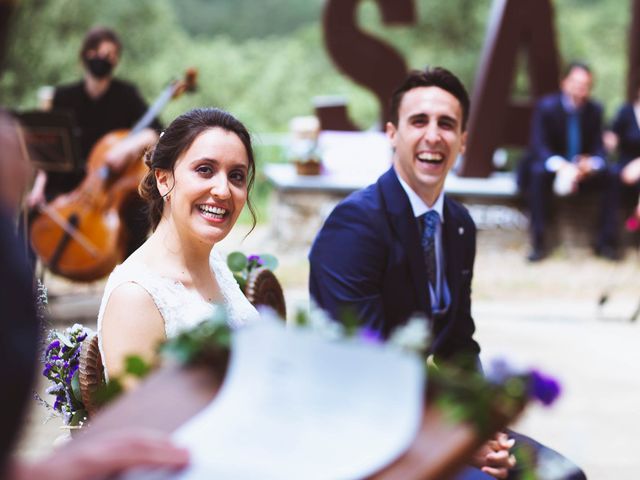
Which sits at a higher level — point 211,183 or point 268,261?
point 211,183

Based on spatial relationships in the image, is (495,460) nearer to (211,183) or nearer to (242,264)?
(211,183)

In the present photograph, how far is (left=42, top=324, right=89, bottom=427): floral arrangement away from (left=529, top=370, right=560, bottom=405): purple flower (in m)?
Answer: 1.31

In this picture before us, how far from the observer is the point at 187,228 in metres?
2.27

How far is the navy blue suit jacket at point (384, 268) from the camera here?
254 cm

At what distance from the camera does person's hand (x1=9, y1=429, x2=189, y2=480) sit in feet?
3.03

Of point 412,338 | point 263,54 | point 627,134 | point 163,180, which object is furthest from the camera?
point 263,54

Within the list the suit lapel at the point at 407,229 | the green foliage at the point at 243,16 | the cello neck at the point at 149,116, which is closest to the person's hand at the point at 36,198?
the cello neck at the point at 149,116

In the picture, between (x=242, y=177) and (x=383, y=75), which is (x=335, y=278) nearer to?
(x=242, y=177)

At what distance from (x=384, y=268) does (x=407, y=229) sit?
13 centimetres

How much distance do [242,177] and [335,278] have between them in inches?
17.1

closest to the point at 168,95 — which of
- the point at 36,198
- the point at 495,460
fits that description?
the point at 36,198

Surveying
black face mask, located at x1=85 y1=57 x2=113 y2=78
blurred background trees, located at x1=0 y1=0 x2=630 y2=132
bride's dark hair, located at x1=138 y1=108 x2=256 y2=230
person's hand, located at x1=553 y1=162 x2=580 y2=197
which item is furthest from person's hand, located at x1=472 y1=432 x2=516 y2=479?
blurred background trees, located at x1=0 y1=0 x2=630 y2=132

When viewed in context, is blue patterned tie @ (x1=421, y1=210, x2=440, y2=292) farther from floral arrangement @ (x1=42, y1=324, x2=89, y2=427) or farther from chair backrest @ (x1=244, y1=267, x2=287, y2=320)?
floral arrangement @ (x1=42, y1=324, x2=89, y2=427)

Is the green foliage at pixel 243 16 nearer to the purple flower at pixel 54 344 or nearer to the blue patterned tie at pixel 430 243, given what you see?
the blue patterned tie at pixel 430 243
